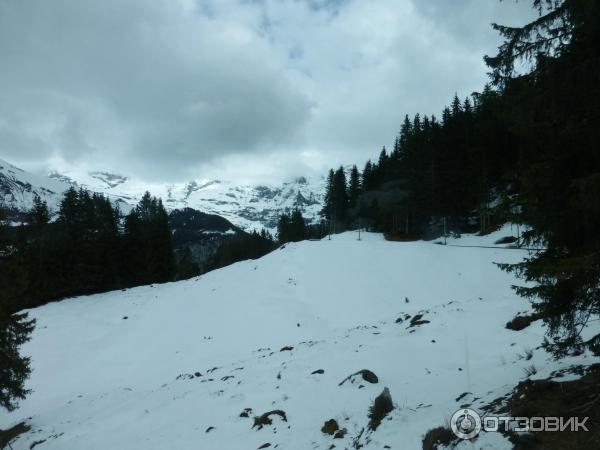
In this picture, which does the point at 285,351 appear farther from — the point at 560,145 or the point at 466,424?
the point at 560,145

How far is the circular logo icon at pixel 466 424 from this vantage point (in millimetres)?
5152

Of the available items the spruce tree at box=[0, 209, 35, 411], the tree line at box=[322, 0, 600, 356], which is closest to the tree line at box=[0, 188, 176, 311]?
the spruce tree at box=[0, 209, 35, 411]

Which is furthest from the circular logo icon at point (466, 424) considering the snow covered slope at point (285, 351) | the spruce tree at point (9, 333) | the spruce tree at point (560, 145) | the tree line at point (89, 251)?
the tree line at point (89, 251)

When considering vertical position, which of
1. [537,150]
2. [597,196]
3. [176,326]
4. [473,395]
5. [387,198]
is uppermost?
[387,198]

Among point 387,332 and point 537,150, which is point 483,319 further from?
point 537,150

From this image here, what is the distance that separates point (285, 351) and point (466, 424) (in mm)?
12526

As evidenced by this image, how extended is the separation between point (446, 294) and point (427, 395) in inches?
854

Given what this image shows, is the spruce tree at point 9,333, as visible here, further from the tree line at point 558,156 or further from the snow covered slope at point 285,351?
the tree line at point 558,156

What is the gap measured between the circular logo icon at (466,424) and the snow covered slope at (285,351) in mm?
358

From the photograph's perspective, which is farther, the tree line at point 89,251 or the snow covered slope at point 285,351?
the tree line at point 89,251

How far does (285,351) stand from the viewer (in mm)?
17078

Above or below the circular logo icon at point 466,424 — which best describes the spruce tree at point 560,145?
above

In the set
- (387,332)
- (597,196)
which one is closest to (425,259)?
(387,332)

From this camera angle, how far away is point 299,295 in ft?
98.9
